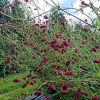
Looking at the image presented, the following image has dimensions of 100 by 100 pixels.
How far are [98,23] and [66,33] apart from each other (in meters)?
2.50

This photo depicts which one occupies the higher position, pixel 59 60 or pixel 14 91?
pixel 59 60

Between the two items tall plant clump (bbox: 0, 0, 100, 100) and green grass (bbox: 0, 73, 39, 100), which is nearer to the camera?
tall plant clump (bbox: 0, 0, 100, 100)

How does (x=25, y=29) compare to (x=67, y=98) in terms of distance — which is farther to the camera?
(x=25, y=29)

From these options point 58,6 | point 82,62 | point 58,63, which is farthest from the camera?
point 58,63

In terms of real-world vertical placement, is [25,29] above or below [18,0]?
below

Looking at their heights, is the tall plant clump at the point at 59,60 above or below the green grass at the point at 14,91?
above

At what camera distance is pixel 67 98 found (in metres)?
4.20

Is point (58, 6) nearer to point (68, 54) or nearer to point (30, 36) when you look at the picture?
point (68, 54)

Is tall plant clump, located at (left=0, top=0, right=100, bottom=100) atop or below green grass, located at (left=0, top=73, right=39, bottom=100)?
atop

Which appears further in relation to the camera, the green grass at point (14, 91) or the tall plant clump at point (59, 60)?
the green grass at point (14, 91)

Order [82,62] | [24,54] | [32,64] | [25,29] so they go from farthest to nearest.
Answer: [25,29] < [24,54] < [32,64] < [82,62]

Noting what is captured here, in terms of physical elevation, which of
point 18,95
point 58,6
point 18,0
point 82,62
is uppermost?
point 18,0

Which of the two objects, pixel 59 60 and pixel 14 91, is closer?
pixel 59 60

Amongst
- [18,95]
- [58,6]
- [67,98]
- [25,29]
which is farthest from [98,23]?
[18,95]
